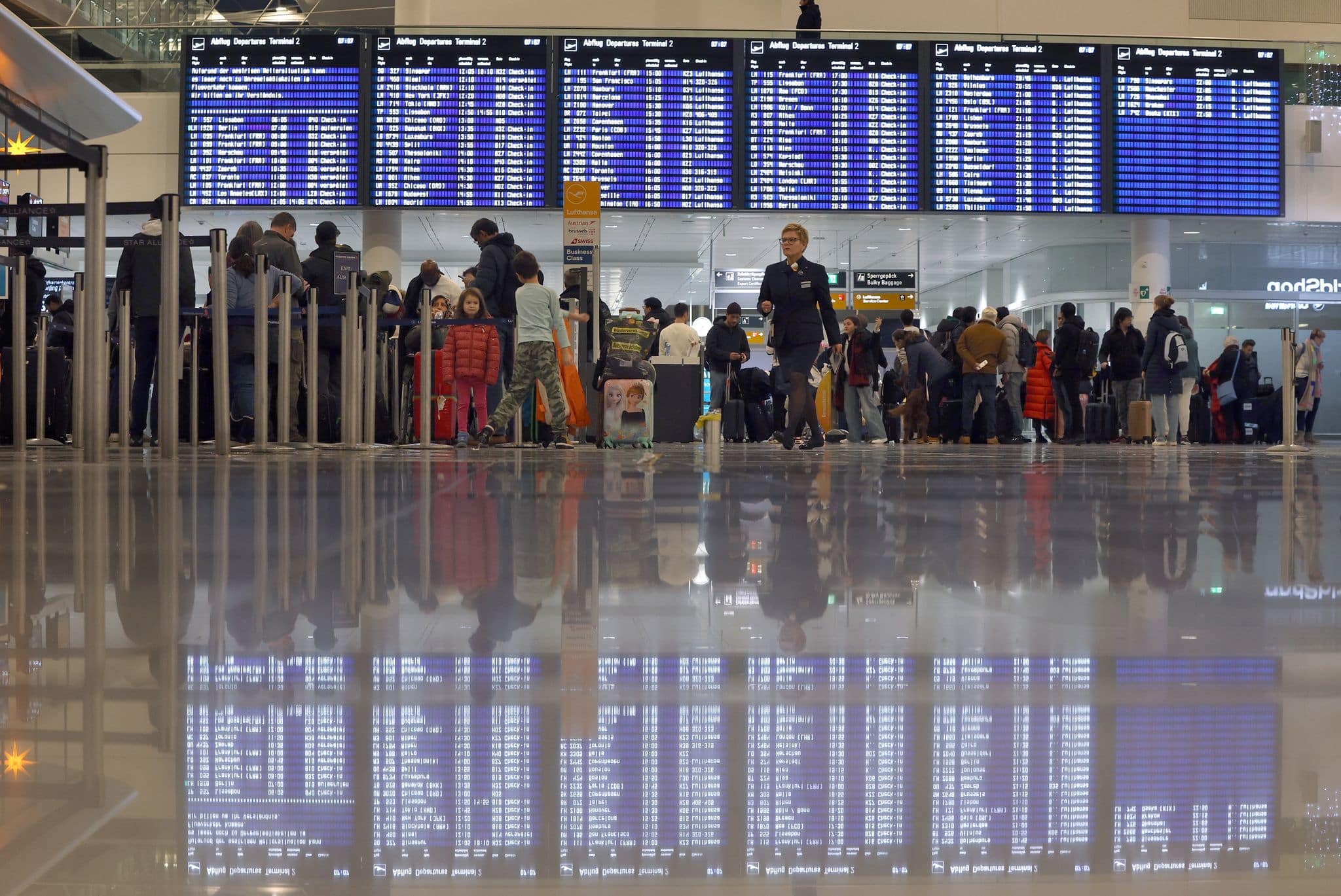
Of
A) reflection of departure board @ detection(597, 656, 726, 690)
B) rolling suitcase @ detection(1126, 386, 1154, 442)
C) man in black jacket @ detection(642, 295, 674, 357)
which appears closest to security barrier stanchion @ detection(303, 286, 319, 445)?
man in black jacket @ detection(642, 295, 674, 357)

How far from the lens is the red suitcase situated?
10.7 m

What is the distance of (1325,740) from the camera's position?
99cm

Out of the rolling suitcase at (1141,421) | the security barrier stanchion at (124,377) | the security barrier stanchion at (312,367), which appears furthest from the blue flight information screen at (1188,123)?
the security barrier stanchion at (124,377)

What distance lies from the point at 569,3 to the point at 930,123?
495 centimetres

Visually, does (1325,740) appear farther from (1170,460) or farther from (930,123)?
(930,123)

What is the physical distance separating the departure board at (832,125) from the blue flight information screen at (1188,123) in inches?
101

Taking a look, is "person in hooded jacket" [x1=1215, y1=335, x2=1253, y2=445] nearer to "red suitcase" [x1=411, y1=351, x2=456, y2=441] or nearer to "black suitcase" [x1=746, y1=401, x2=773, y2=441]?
"black suitcase" [x1=746, y1=401, x2=773, y2=441]

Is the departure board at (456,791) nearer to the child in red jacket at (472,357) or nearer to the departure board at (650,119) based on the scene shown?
the child in red jacket at (472,357)

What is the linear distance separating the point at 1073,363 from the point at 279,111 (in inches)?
374

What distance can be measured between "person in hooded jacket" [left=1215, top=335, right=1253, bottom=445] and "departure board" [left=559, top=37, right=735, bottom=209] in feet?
Result: 21.8

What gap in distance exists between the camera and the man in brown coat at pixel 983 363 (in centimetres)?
1458

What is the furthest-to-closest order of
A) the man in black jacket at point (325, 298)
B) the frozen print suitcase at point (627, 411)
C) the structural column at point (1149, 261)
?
the structural column at point (1149, 261) < the frozen print suitcase at point (627, 411) < the man in black jacket at point (325, 298)

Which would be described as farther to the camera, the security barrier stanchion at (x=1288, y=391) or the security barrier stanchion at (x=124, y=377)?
the security barrier stanchion at (x=1288, y=391)

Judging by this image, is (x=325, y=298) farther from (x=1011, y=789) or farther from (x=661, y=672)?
(x=1011, y=789)
